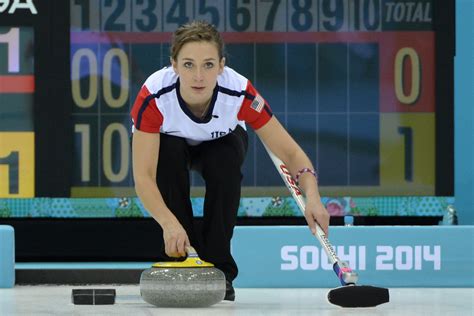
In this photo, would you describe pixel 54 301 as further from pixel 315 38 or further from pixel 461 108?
pixel 461 108

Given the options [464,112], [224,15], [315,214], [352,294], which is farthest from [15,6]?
[352,294]

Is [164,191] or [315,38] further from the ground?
[315,38]

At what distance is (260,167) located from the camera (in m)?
5.85

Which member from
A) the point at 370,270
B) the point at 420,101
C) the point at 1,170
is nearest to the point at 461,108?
the point at 420,101

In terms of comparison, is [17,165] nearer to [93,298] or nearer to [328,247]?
[93,298]

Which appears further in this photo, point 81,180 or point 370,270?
point 81,180

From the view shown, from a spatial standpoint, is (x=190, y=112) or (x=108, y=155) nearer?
(x=190, y=112)

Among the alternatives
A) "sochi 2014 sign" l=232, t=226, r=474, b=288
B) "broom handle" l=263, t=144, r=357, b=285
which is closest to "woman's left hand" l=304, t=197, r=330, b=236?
"broom handle" l=263, t=144, r=357, b=285

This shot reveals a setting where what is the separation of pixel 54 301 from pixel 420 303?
1.00m

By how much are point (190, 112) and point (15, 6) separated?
2.88 m

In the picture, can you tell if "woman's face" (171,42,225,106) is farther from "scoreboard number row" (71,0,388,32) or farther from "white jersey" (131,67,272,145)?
"scoreboard number row" (71,0,388,32)

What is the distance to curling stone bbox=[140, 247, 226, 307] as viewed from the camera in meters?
3.05

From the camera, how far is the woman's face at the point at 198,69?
10.1ft

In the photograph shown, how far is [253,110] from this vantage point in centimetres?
318
